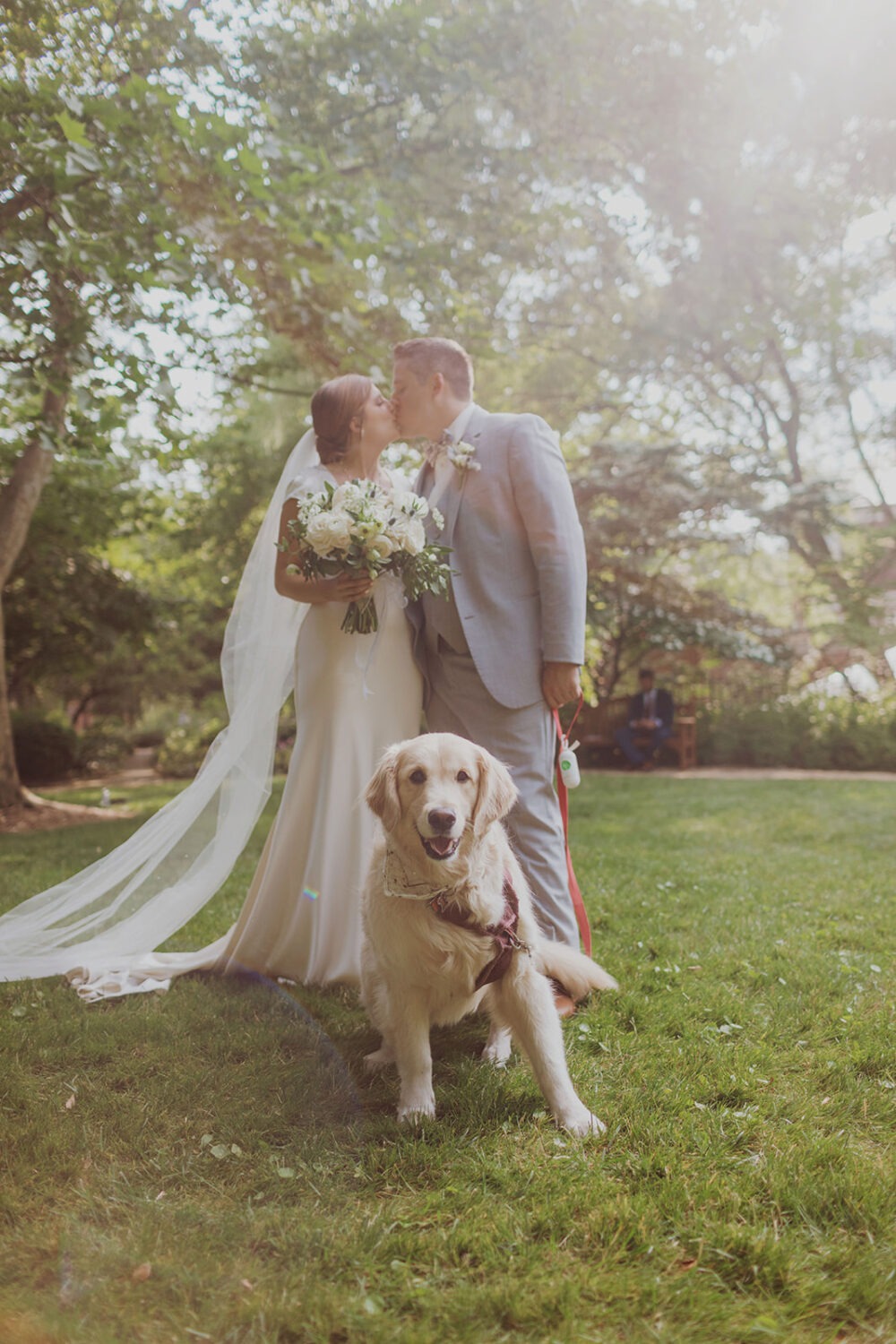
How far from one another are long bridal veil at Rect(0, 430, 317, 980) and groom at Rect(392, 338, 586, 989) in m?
0.86

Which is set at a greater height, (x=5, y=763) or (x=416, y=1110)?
(x=5, y=763)

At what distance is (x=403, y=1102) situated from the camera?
287 centimetres

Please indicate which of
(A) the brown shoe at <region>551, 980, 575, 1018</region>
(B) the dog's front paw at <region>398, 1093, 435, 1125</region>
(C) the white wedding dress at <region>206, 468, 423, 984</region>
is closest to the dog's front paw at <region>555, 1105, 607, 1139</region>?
(B) the dog's front paw at <region>398, 1093, 435, 1125</region>

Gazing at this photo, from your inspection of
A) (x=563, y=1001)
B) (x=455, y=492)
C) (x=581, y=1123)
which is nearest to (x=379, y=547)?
(x=455, y=492)

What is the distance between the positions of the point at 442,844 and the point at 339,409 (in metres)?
2.23

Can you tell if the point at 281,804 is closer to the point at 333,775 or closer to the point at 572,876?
the point at 333,775

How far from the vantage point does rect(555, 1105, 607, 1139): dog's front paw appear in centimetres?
269

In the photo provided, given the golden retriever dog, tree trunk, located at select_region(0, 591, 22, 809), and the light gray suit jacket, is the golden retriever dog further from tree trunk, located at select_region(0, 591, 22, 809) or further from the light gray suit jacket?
tree trunk, located at select_region(0, 591, 22, 809)

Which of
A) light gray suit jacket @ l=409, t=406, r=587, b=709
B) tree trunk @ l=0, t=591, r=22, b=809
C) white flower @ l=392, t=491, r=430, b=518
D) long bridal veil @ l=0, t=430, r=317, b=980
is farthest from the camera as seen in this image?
tree trunk @ l=0, t=591, r=22, b=809

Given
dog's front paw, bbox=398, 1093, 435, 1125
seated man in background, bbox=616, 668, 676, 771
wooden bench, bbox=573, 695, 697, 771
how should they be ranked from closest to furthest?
1. dog's front paw, bbox=398, 1093, 435, 1125
2. seated man in background, bbox=616, 668, 676, 771
3. wooden bench, bbox=573, 695, 697, 771

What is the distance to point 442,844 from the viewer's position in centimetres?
272

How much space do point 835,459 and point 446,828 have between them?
22.5 m

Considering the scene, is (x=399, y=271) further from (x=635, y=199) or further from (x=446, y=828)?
(x=635, y=199)

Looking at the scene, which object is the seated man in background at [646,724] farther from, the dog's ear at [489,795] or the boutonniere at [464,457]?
the dog's ear at [489,795]
